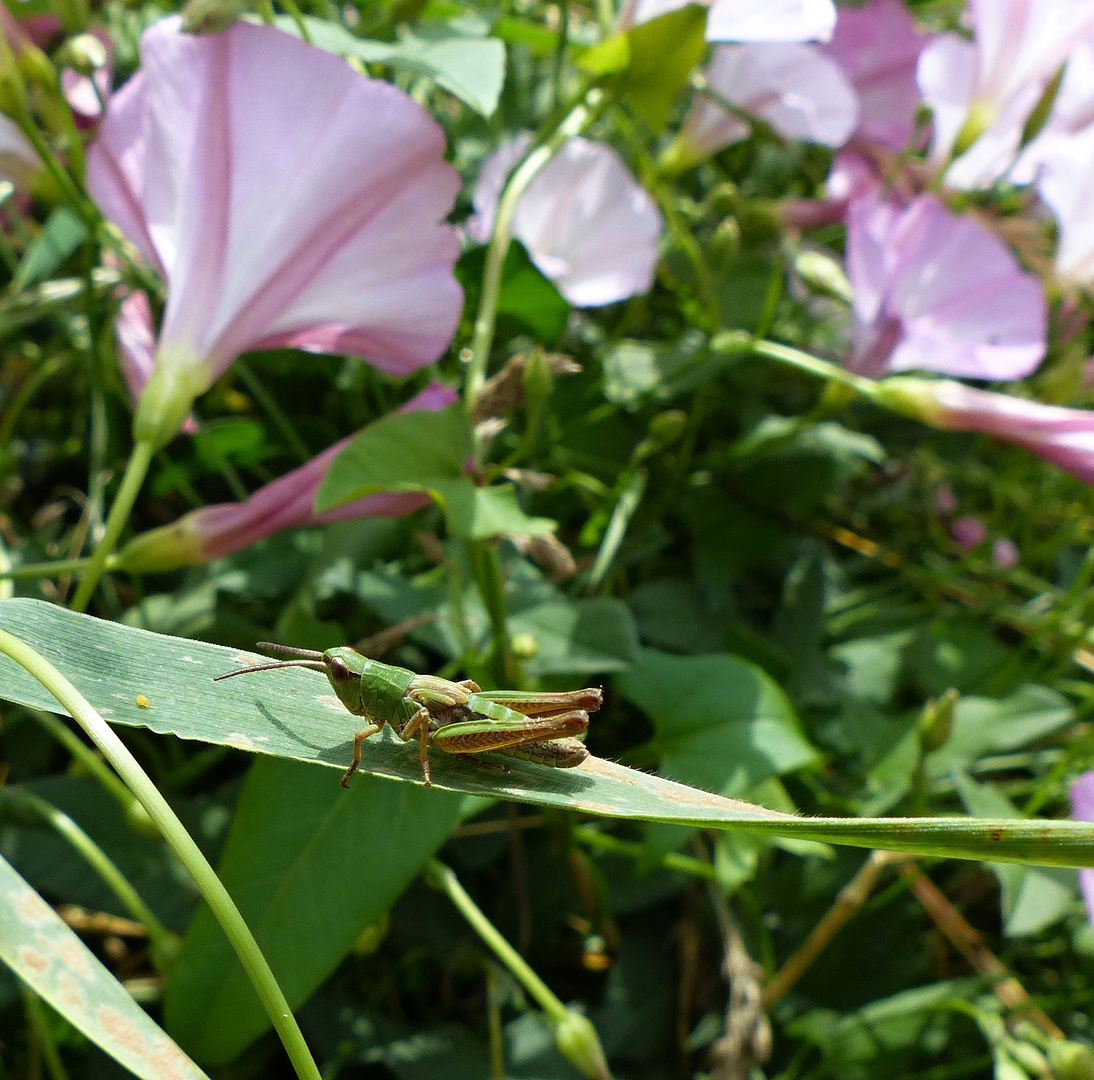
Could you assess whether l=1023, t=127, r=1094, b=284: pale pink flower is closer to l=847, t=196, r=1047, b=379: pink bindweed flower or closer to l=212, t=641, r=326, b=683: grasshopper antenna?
l=847, t=196, r=1047, b=379: pink bindweed flower

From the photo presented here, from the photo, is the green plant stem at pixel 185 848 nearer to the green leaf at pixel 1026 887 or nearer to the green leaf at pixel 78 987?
the green leaf at pixel 78 987

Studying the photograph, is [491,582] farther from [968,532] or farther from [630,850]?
[968,532]

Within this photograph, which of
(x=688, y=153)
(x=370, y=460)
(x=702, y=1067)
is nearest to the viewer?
(x=370, y=460)

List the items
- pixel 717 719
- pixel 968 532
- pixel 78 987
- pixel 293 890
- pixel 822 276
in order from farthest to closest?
pixel 968 532 < pixel 822 276 < pixel 717 719 < pixel 293 890 < pixel 78 987

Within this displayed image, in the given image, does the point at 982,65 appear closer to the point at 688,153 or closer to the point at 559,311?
the point at 688,153

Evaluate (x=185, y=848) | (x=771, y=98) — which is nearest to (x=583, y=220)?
(x=771, y=98)

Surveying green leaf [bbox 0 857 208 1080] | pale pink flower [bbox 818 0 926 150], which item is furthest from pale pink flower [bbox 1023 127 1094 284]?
green leaf [bbox 0 857 208 1080]

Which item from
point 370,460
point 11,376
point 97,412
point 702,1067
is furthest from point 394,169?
point 702,1067
